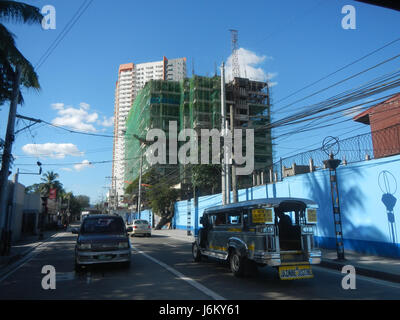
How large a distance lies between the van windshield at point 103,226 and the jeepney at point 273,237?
157 inches

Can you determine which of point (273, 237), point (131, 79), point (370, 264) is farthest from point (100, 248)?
point (131, 79)

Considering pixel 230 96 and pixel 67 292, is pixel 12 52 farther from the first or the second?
pixel 230 96

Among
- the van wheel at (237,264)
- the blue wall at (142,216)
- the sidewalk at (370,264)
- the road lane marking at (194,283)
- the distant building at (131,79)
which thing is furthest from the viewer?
the distant building at (131,79)

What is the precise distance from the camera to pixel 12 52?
1257 cm

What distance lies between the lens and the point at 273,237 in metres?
7.52

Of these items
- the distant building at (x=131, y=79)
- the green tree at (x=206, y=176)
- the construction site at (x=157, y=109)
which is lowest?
the green tree at (x=206, y=176)

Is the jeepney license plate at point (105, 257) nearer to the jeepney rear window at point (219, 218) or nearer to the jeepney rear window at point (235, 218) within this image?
the jeepney rear window at point (219, 218)

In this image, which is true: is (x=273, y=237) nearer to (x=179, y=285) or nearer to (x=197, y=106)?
(x=179, y=285)

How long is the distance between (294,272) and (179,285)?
289 cm

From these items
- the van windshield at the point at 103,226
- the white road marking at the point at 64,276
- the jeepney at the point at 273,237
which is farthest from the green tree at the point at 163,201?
the jeepney at the point at 273,237

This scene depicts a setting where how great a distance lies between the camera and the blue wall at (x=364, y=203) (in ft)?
37.9

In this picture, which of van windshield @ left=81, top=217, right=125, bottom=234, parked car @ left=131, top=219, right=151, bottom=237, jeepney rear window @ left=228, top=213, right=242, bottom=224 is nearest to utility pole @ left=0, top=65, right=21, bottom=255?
van windshield @ left=81, top=217, right=125, bottom=234
